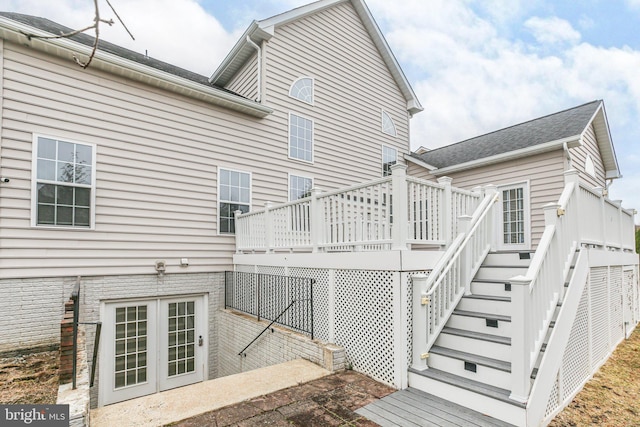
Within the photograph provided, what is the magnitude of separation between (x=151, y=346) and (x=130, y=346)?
36cm

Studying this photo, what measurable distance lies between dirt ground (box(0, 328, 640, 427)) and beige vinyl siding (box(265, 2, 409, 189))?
19.3 feet

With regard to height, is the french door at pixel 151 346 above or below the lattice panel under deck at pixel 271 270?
below

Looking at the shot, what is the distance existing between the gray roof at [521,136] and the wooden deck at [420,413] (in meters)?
7.24

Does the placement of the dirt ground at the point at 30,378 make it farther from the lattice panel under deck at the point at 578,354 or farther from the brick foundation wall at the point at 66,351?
the lattice panel under deck at the point at 578,354

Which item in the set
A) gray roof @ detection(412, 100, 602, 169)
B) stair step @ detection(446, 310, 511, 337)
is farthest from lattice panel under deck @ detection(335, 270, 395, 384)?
gray roof @ detection(412, 100, 602, 169)

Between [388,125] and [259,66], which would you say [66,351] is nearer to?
[259,66]

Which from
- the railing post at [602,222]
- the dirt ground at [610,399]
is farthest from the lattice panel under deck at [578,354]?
the railing post at [602,222]

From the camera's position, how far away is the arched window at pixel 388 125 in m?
10.7

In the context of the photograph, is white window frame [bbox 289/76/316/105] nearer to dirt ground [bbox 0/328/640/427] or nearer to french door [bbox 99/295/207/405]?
french door [bbox 99/295/207/405]

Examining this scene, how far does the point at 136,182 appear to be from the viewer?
6.25 meters

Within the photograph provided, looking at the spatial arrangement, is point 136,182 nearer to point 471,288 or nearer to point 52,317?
point 52,317

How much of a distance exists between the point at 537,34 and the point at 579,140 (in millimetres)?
5247

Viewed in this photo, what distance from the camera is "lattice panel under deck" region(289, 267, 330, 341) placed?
496cm

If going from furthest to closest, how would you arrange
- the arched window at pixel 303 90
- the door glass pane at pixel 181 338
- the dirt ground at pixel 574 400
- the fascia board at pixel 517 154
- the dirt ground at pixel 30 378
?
the arched window at pixel 303 90
the fascia board at pixel 517 154
the door glass pane at pixel 181 338
the dirt ground at pixel 30 378
the dirt ground at pixel 574 400
